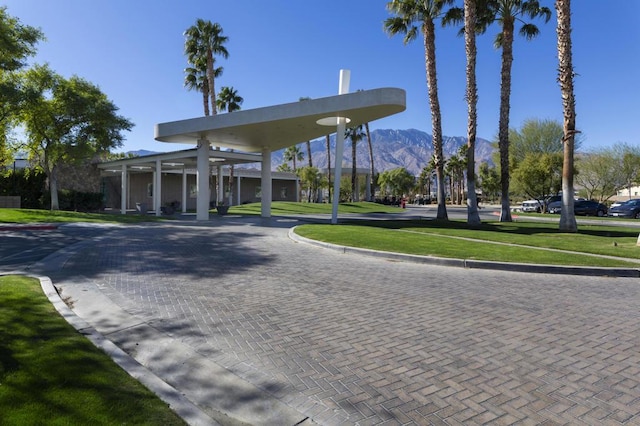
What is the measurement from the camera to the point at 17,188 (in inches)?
1222

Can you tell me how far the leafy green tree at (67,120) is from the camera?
87.1ft

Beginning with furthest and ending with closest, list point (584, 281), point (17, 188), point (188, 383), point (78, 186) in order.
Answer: point (78, 186), point (17, 188), point (584, 281), point (188, 383)

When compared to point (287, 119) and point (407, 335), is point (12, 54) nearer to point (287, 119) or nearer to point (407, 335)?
point (287, 119)

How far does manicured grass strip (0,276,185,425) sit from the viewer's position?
273 cm

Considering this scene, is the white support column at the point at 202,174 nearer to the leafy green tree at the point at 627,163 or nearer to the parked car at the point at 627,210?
the parked car at the point at 627,210

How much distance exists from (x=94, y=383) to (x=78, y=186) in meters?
40.8

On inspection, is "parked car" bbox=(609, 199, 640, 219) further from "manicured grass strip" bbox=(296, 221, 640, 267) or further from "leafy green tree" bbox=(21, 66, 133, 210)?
"leafy green tree" bbox=(21, 66, 133, 210)

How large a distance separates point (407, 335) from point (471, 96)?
60.3 ft

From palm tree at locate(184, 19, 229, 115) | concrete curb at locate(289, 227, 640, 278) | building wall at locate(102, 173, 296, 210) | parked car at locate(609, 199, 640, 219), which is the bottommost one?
concrete curb at locate(289, 227, 640, 278)

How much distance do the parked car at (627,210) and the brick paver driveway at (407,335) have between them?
1267 inches

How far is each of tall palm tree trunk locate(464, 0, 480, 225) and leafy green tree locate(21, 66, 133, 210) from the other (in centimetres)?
2375

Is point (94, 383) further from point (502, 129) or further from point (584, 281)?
point (502, 129)

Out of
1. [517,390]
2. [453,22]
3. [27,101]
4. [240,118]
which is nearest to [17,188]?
[27,101]

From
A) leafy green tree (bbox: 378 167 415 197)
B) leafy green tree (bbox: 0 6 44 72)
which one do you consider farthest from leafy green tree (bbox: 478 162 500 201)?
leafy green tree (bbox: 0 6 44 72)
